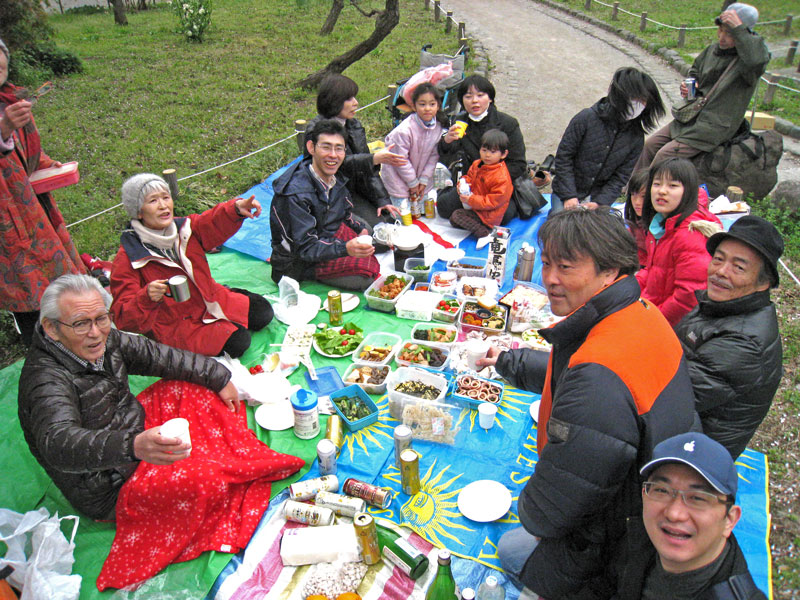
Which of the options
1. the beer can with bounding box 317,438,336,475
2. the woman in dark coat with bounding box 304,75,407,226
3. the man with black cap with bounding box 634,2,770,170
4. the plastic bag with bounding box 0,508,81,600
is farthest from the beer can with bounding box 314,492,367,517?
the man with black cap with bounding box 634,2,770,170

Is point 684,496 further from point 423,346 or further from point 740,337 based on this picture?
point 423,346

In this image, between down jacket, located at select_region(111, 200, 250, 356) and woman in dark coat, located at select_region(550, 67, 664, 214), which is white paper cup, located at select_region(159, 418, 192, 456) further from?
woman in dark coat, located at select_region(550, 67, 664, 214)

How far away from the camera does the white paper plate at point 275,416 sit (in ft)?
12.1

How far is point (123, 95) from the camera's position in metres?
11.2

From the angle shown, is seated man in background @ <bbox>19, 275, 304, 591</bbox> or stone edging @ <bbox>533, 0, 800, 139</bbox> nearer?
seated man in background @ <bbox>19, 275, 304, 591</bbox>

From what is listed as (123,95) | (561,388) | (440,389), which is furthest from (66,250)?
(123,95)

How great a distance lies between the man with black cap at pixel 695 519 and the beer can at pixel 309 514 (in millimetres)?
1716

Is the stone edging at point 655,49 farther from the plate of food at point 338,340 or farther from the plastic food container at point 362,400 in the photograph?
the plastic food container at point 362,400

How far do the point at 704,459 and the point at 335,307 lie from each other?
10.7 feet

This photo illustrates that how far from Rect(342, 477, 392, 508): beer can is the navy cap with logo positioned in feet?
5.37

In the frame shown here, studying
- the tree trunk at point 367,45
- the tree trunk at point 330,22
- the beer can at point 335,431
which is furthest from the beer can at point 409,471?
the tree trunk at point 330,22

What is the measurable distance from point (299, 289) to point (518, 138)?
3111 millimetres

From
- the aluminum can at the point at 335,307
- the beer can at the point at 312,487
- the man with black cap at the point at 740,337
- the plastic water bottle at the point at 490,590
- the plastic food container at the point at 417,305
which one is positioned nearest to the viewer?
the plastic water bottle at the point at 490,590

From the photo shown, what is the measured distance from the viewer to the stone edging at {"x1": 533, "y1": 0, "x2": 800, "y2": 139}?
949cm
